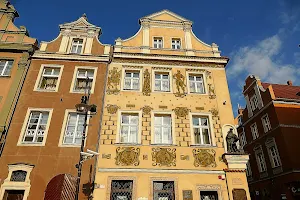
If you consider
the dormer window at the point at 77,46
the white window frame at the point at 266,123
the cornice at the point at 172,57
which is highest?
the dormer window at the point at 77,46

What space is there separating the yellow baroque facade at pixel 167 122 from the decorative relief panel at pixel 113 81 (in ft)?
0.20

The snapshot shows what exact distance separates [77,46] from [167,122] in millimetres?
8196

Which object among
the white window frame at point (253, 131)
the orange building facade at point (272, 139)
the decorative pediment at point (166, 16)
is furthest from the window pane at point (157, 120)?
the white window frame at point (253, 131)

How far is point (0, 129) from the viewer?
11570 mm

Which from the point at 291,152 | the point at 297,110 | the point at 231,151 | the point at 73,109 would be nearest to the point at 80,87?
the point at 73,109

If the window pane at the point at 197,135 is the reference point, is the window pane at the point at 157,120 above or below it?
above

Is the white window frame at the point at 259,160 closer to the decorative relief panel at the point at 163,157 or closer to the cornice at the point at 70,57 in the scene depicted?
the decorative relief panel at the point at 163,157

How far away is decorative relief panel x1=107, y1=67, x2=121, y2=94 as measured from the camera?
44.5 ft

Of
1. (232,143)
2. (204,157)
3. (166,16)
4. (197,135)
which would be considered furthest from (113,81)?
(232,143)

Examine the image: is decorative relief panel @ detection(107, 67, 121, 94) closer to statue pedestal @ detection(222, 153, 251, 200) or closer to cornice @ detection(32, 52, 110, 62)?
cornice @ detection(32, 52, 110, 62)

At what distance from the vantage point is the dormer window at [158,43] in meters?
16.0

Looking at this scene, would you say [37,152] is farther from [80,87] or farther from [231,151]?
[231,151]

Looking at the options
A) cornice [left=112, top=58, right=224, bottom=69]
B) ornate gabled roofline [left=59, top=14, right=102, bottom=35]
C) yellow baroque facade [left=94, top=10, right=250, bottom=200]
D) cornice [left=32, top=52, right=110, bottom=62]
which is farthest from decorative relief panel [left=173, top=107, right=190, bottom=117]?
ornate gabled roofline [left=59, top=14, right=102, bottom=35]

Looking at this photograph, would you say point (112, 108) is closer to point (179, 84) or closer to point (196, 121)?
point (179, 84)
